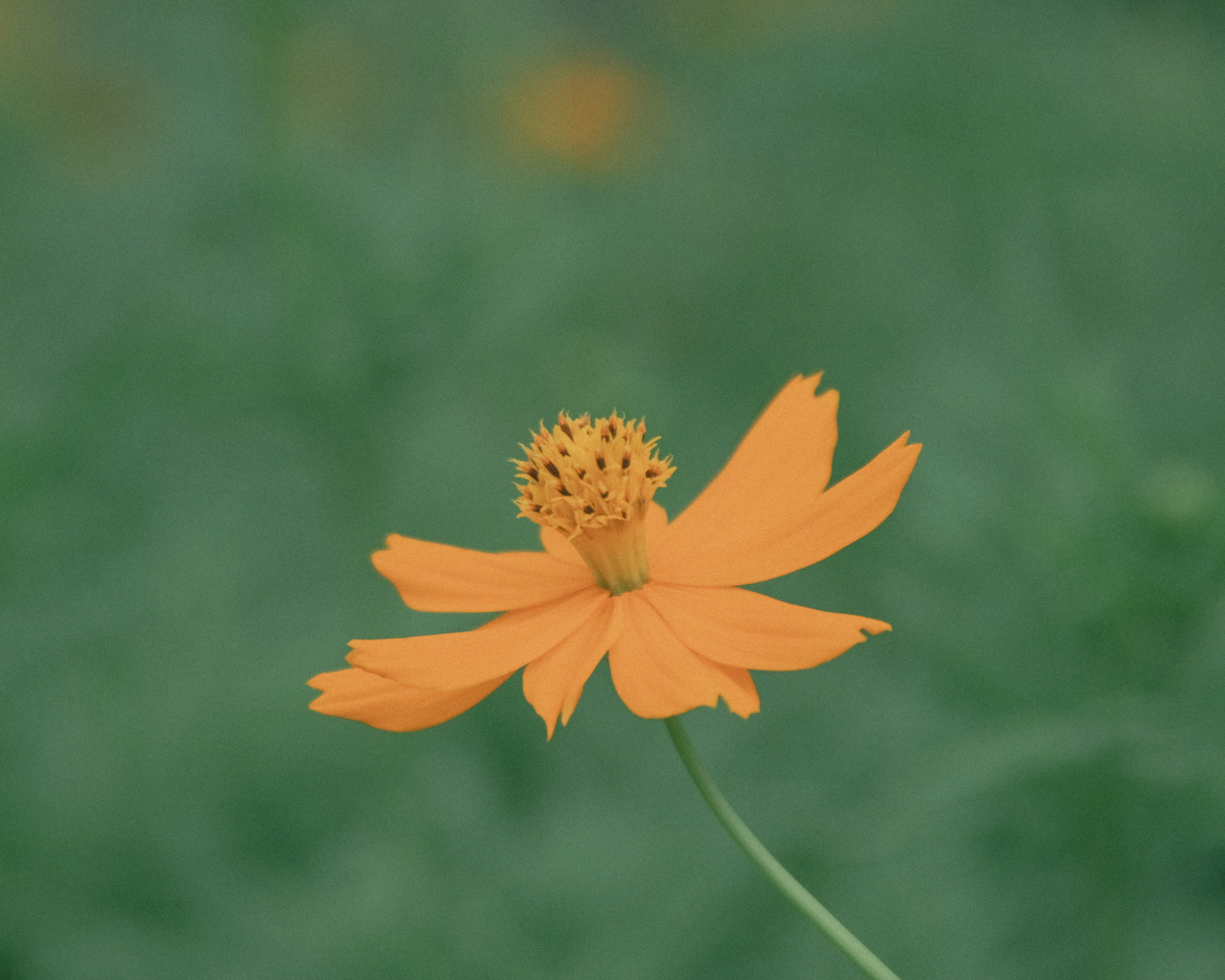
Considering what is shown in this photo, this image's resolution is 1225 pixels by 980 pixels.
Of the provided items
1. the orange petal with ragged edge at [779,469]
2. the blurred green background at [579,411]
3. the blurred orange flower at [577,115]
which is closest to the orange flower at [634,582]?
the orange petal with ragged edge at [779,469]

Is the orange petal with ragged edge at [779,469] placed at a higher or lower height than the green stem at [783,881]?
higher

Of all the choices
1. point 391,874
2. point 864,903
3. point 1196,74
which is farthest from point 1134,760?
point 1196,74

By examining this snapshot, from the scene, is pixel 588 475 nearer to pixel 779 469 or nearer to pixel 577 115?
pixel 779 469

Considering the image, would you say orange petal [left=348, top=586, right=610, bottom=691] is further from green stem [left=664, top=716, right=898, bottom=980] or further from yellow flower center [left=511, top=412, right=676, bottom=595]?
green stem [left=664, top=716, right=898, bottom=980]

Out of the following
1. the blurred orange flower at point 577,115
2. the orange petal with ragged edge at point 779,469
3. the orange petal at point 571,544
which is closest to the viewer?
the orange petal with ragged edge at point 779,469

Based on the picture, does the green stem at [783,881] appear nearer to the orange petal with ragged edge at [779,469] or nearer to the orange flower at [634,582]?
the orange flower at [634,582]

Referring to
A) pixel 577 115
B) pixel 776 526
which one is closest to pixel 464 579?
pixel 776 526

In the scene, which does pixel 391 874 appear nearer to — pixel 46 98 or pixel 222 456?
pixel 222 456

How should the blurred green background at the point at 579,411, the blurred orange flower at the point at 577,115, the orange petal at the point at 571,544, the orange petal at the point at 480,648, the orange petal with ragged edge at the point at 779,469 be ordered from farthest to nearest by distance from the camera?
the blurred orange flower at the point at 577,115 < the blurred green background at the point at 579,411 < the orange petal at the point at 571,544 < the orange petal with ragged edge at the point at 779,469 < the orange petal at the point at 480,648
